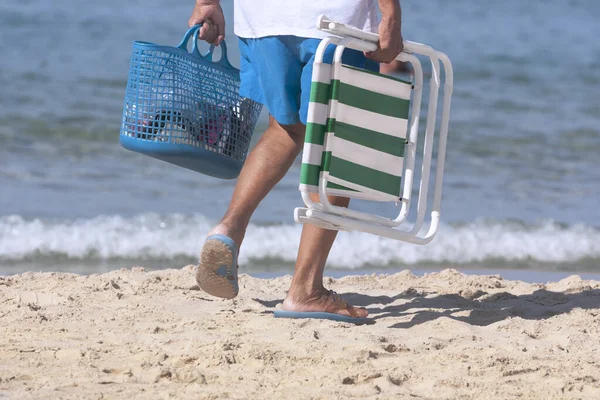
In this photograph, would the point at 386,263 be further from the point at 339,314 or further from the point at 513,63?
the point at 513,63

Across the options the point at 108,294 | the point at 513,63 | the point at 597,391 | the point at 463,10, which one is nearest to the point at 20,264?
the point at 108,294

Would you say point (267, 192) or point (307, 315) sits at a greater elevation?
point (267, 192)

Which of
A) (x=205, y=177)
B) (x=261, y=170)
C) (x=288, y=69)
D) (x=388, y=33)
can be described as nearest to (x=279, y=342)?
(x=261, y=170)

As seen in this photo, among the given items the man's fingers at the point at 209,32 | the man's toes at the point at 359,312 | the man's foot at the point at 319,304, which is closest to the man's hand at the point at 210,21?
the man's fingers at the point at 209,32

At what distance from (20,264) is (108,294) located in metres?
1.30

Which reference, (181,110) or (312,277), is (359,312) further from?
(181,110)

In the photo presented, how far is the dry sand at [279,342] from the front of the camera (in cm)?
261

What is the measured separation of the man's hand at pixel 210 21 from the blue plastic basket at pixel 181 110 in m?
0.04

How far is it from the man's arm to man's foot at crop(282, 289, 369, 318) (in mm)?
981

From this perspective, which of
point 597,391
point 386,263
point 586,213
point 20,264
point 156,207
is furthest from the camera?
point 586,213

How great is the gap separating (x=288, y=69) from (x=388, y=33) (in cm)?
39

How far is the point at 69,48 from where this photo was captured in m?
11.5

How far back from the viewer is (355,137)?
9.82ft

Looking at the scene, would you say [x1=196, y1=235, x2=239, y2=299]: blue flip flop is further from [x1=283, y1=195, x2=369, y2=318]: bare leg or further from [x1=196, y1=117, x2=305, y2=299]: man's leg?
[x1=283, y1=195, x2=369, y2=318]: bare leg
